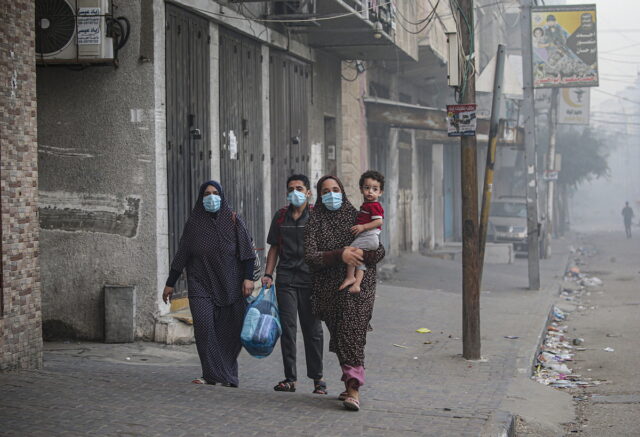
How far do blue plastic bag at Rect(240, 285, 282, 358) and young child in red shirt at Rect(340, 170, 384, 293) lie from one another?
0.72 m

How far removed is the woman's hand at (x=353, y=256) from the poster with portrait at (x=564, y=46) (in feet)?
45.7

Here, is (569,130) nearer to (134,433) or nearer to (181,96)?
(181,96)

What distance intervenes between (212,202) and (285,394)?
5.18ft

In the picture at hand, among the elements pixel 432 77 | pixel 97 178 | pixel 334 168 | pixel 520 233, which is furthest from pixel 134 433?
pixel 520 233

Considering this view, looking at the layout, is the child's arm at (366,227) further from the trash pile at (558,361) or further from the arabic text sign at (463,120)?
the trash pile at (558,361)

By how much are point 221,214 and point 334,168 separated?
416 inches

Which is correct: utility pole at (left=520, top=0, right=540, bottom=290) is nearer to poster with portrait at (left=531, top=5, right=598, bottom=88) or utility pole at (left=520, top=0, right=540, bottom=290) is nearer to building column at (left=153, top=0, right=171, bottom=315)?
poster with portrait at (left=531, top=5, right=598, bottom=88)

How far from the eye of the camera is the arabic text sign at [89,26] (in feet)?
29.1

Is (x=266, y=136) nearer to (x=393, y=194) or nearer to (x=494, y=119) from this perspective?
(x=494, y=119)

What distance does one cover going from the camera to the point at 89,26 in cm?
890

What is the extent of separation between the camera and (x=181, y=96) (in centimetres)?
1000

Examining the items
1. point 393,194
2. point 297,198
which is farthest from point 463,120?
point 393,194

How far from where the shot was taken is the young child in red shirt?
6.28 metres

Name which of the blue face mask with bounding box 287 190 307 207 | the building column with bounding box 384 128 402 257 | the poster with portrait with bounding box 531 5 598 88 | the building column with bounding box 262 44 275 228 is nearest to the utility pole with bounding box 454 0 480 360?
the blue face mask with bounding box 287 190 307 207
